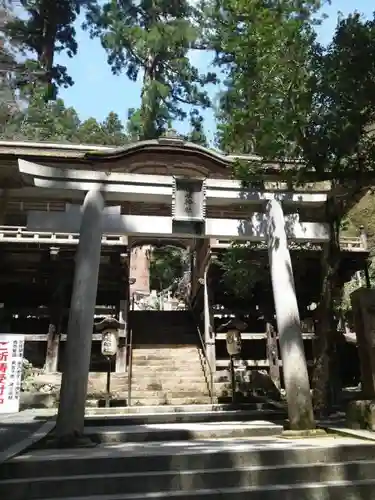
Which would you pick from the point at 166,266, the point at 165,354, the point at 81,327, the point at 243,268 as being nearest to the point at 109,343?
the point at 165,354

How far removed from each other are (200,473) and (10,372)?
6.93 metres

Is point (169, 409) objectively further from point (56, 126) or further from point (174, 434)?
point (56, 126)

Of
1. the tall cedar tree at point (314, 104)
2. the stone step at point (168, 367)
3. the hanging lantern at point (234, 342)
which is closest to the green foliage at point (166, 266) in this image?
the stone step at point (168, 367)

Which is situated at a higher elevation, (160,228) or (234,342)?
(160,228)

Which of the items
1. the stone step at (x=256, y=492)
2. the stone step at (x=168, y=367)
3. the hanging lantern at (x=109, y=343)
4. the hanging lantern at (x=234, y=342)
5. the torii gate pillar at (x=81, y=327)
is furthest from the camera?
the stone step at (x=168, y=367)

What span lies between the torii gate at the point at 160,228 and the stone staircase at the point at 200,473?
1224 mm

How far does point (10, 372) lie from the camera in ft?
32.4

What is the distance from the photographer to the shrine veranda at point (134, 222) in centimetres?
734

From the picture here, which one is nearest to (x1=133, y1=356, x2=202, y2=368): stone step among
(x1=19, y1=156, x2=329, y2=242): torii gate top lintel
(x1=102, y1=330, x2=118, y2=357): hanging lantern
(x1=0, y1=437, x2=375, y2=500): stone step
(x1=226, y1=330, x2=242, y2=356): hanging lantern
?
(x1=102, y1=330, x2=118, y2=357): hanging lantern

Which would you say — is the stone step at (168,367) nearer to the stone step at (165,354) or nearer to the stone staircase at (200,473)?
the stone step at (165,354)

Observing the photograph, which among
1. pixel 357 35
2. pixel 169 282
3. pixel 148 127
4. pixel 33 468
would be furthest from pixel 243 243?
pixel 169 282

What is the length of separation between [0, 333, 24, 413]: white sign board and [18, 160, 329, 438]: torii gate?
3804 mm

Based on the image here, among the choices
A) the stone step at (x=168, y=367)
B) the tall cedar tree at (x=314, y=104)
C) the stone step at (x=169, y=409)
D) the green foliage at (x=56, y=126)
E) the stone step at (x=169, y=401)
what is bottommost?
the stone step at (x=169, y=409)

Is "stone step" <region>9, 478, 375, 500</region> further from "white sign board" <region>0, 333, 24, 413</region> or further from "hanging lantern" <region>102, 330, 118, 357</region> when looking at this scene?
"hanging lantern" <region>102, 330, 118, 357</region>
